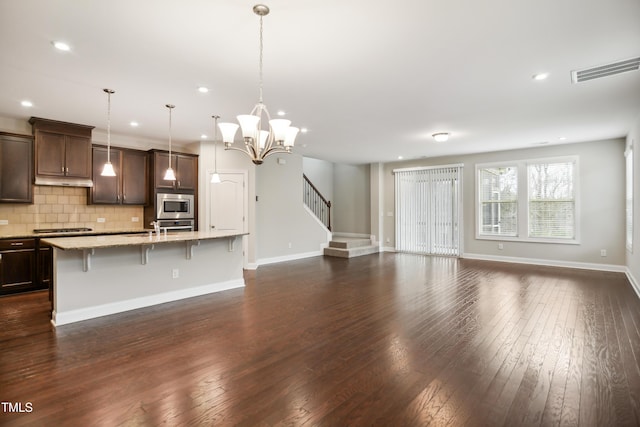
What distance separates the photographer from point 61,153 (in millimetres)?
5465

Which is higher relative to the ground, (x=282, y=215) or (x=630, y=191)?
(x=630, y=191)

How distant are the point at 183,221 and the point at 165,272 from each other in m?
2.40

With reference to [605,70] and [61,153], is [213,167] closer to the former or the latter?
[61,153]

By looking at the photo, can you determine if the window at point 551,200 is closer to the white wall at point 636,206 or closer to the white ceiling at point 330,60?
the white wall at point 636,206

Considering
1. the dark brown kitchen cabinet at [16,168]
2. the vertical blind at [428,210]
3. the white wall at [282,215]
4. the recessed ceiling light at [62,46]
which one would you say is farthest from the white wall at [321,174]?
the recessed ceiling light at [62,46]

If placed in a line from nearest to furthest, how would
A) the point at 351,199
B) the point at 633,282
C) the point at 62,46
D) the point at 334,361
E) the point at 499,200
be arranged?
the point at 334,361 < the point at 62,46 < the point at 633,282 < the point at 499,200 < the point at 351,199

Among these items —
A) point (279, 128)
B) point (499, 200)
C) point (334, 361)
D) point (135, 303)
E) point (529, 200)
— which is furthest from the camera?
point (499, 200)

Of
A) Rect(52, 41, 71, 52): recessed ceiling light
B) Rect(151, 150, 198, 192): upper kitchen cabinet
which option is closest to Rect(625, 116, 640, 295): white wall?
Rect(52, 41, 71, 52): recessed ceiling light

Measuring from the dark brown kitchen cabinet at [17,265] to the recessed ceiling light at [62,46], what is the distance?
3625 mm

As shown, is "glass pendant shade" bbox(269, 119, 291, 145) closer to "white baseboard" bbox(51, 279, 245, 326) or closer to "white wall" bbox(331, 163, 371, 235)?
"white baseboard" bbox(51, 279, 245, 326)


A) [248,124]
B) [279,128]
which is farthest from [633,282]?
[248,124]

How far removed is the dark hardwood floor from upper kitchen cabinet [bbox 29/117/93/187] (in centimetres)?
200

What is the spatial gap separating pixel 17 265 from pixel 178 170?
303 cm

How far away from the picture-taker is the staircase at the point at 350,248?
29.6ft
